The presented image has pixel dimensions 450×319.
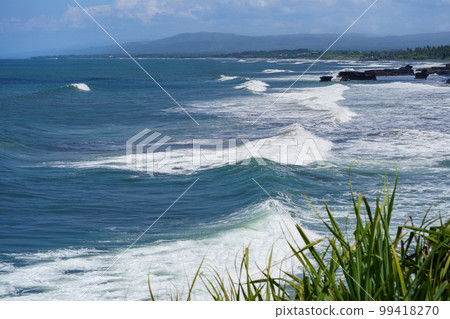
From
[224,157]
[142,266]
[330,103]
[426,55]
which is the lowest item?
[142,266]

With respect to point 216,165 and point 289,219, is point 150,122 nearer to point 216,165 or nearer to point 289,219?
point 216,165

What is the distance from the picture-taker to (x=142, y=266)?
6.39 m

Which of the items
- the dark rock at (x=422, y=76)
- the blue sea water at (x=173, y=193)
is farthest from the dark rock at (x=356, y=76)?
the blue sea water at (x=173, y=193)

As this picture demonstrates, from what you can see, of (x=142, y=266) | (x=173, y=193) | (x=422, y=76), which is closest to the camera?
(x=142, y=266)

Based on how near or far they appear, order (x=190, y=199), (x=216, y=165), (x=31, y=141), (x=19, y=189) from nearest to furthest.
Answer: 1. (x=190, y=199)
2. (x=19, y=189)
3. (x=216, y=165)
4. (x=31, y=141)

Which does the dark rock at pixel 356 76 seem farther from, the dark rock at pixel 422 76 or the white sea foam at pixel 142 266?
the white sea foam at pixel 142 266

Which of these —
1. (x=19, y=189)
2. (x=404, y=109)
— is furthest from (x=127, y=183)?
(x=404, y=109)

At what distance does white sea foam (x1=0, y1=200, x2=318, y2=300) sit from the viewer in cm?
569

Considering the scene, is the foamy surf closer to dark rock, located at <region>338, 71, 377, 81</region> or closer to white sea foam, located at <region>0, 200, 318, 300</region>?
white sea foam, located at <region>0, 200, 318, 300</region>

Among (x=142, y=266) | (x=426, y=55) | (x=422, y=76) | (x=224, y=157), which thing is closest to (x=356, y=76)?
(x=422, y=76)

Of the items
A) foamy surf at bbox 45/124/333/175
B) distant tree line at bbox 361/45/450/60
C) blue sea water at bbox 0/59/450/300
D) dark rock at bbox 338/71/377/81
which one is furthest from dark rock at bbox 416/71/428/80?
distant tree line at bbox 361/45/450/60

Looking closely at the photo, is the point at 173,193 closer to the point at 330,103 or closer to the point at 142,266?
the point at 142,266

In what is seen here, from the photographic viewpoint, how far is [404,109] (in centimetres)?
2431
